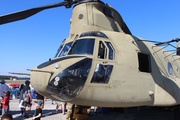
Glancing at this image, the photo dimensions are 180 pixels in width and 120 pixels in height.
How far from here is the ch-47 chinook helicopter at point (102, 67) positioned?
4.93 m

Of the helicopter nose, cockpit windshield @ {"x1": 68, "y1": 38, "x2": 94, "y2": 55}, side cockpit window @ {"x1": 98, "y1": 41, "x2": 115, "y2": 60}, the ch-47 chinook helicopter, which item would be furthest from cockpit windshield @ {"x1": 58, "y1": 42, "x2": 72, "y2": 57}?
the helicopter nose

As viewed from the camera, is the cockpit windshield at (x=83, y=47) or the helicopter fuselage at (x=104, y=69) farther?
the cockpit windshield at (x=83, y=47)

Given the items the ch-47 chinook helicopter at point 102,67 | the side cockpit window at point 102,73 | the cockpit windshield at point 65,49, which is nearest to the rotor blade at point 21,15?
the ch-47 chinook helicopter at point 102,67

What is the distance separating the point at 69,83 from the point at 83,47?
4.25 ft

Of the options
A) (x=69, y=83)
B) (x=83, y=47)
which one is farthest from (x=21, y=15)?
(x=69, y=83)

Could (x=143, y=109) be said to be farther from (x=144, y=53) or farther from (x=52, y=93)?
(x=52, y=93)

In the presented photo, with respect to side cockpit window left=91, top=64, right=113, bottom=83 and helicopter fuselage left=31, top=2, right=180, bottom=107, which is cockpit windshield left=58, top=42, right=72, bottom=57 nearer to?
helicopter fuselage left=31, top=2, right=180, bottom=107

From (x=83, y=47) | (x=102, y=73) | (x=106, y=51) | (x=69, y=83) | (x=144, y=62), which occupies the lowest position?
(x=69, y=83)

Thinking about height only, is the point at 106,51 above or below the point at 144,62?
above

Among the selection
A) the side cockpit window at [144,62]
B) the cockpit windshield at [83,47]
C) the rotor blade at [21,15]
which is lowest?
the side cockpit window at [144,62]

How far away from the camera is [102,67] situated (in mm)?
5320

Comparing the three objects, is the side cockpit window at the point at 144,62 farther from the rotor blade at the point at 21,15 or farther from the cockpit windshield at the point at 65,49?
the rotor blade at the point at 21,15

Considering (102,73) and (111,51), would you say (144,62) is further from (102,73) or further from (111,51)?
(102,73)

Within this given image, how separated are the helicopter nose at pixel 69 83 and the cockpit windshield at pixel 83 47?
0.65m
